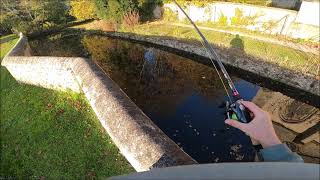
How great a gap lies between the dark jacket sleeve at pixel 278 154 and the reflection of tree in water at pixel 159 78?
987 cm

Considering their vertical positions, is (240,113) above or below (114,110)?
above

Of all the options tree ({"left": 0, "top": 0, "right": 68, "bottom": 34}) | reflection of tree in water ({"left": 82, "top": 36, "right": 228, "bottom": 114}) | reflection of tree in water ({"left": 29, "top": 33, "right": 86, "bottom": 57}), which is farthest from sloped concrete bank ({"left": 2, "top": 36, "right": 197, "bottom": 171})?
tree ({"left": 0, "top": 0, "right": 68, "bottom": 34})

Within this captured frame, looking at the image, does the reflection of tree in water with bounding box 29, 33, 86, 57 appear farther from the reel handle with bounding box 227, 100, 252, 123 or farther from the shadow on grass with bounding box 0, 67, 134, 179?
the reel handle with bounding box 227, 100, 252, 123

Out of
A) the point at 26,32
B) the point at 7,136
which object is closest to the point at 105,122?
the point at 7,136

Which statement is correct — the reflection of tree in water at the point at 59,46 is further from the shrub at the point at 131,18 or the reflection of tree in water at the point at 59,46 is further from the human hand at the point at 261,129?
the human hand at the point at 261,129

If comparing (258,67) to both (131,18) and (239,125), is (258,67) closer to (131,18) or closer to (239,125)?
(239,125)

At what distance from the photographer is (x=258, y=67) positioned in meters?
14.6

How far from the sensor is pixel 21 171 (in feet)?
27.6

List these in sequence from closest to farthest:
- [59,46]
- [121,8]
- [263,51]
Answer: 1. [263,51]
2. [121,8]
3. [59,46]

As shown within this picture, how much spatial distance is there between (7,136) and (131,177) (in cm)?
1058

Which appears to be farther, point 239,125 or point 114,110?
point 114,110

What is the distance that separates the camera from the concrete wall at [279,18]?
1530cm

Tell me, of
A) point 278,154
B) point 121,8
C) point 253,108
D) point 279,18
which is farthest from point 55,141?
point 121,8

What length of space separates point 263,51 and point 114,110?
11491 millimetres
